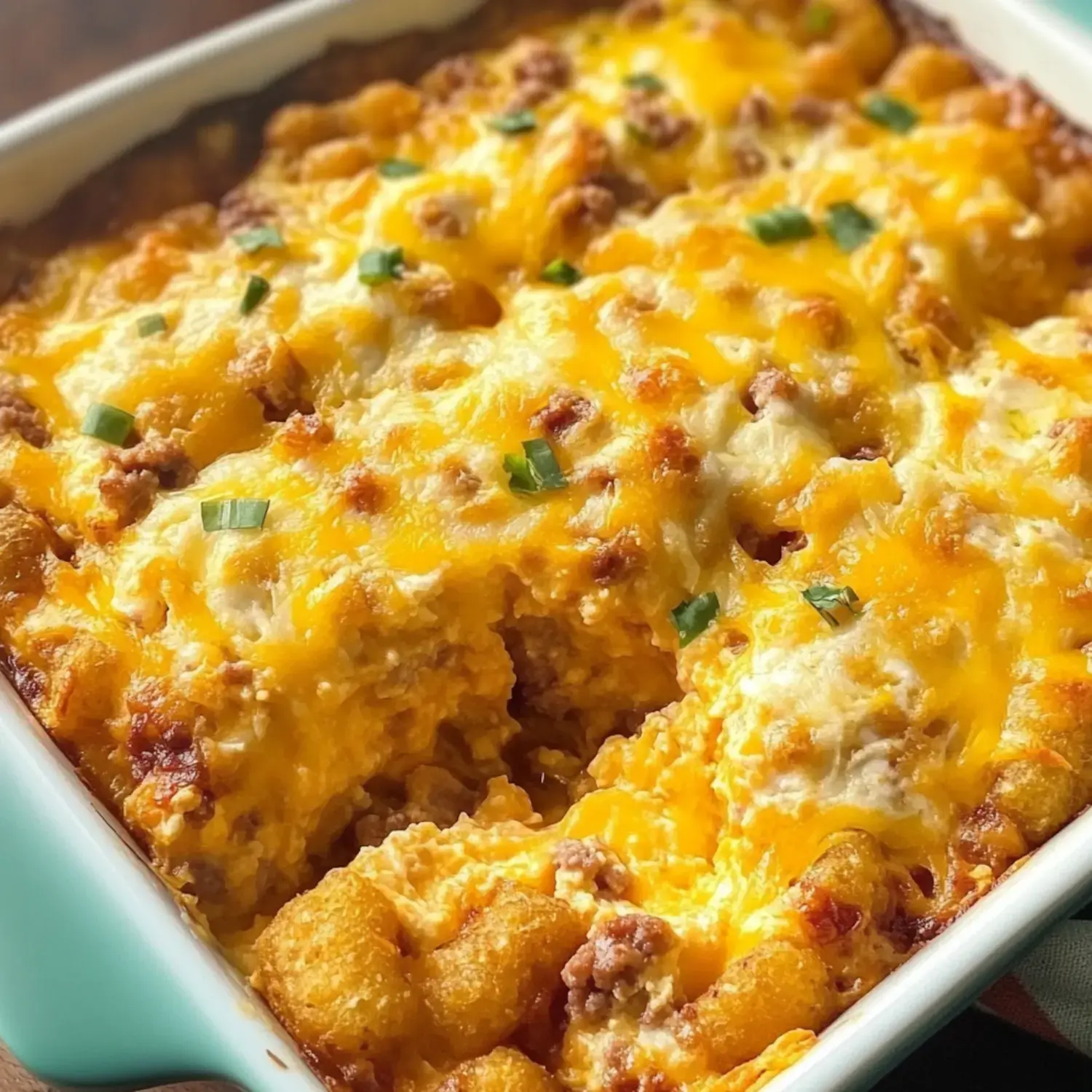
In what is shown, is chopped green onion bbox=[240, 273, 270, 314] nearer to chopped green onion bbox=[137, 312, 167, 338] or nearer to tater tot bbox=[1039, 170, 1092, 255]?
chopped green onion bbox=[137, 312, 167, 338]

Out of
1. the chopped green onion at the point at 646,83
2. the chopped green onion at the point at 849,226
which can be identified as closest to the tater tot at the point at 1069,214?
the chopped green onion at the point at 849,226

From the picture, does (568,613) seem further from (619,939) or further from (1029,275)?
(1029,275)

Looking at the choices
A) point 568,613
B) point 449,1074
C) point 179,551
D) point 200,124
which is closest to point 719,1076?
point 449,1074

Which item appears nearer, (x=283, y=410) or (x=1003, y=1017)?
(x=1003, y=1017)

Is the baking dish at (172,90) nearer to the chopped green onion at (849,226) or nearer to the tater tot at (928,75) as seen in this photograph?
the tater tot at (928,75)

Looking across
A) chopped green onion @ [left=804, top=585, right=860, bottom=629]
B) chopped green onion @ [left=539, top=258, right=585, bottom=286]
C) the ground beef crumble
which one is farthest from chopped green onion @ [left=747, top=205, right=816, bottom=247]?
the ground beef crumble
